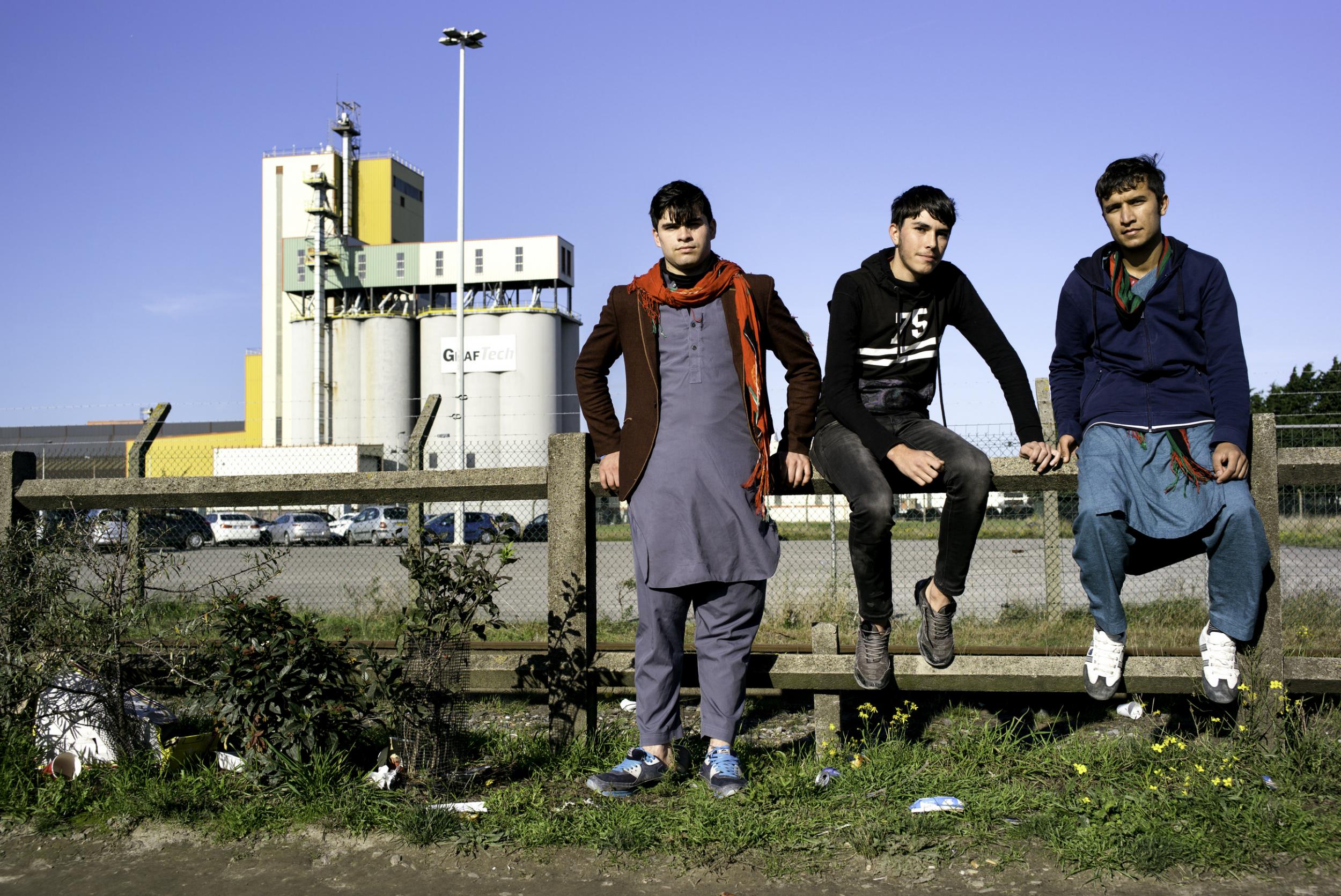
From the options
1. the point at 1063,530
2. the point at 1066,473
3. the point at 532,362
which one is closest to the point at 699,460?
the point at 1066,473

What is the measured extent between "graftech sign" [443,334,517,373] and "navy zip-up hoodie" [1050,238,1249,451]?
41.2 meters

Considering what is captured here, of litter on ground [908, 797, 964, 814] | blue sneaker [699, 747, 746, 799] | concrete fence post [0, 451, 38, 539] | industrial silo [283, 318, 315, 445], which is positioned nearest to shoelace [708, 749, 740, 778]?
blue sneaker [699, 747, 746, 799]

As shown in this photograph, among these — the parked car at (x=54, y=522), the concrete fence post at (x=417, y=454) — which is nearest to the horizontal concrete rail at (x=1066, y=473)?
the parked car at (x=54, y=522)

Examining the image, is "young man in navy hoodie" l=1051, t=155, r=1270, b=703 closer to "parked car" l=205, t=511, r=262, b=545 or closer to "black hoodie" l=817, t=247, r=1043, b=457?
"black hoodie" l=817, t=247, r=1043, b=457

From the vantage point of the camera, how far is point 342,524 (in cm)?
2339

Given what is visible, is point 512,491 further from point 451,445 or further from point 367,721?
point 451,445

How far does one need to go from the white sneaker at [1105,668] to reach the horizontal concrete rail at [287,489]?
2063 mm

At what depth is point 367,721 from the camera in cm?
419

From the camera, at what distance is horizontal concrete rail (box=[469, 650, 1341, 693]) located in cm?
347

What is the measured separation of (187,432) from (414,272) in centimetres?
2413

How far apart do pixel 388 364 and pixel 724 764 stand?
143 feet

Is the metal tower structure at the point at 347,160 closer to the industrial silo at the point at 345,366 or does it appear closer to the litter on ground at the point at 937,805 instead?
the industrial silo at the point at 345,366

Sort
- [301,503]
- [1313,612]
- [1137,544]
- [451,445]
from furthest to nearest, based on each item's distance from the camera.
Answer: [451,445]
[1313,612]
[301,503]
[1137,544]

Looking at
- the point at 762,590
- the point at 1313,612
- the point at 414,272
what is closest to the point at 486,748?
the point at 762,590
